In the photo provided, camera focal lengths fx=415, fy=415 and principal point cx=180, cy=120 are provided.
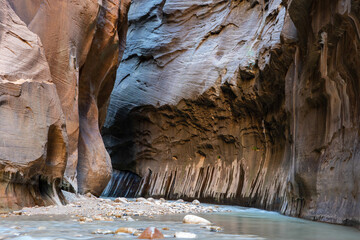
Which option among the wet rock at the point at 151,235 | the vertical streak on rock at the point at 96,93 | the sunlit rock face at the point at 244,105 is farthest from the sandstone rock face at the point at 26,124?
the sunlit rock face at the point at 244,105

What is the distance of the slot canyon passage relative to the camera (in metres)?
6.94

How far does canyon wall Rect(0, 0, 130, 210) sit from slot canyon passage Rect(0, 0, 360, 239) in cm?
3

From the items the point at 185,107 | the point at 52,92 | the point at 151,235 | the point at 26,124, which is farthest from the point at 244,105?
the point at 151,235

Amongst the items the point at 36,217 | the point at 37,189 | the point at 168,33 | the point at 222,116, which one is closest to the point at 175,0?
the point at 168,33

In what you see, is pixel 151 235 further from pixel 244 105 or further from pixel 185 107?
pixel 185 107

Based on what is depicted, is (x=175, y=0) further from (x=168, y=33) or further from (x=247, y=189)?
(x=247, y=189)

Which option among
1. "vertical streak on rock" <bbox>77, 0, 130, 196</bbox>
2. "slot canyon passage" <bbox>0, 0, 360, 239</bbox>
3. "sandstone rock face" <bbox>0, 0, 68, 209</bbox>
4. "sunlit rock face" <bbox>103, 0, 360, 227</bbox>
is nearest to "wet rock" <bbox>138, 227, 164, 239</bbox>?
"slot canyon passage" <bbox>0, 0, 360, 239</bbox>

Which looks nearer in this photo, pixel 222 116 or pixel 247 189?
pixel 247 189

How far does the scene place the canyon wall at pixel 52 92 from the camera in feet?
23.4

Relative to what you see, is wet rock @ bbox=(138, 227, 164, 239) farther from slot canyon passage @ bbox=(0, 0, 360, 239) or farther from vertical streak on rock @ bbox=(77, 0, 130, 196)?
vertical streak on rock @ bbox=(77, 0, 130, 196)

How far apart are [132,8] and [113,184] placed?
31.1ft

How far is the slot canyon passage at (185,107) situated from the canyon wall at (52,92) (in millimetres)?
29

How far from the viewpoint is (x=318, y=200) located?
754 centimetres

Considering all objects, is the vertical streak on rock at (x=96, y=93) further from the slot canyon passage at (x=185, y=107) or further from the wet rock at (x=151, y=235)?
the wet rock at (x=151, y=235)
